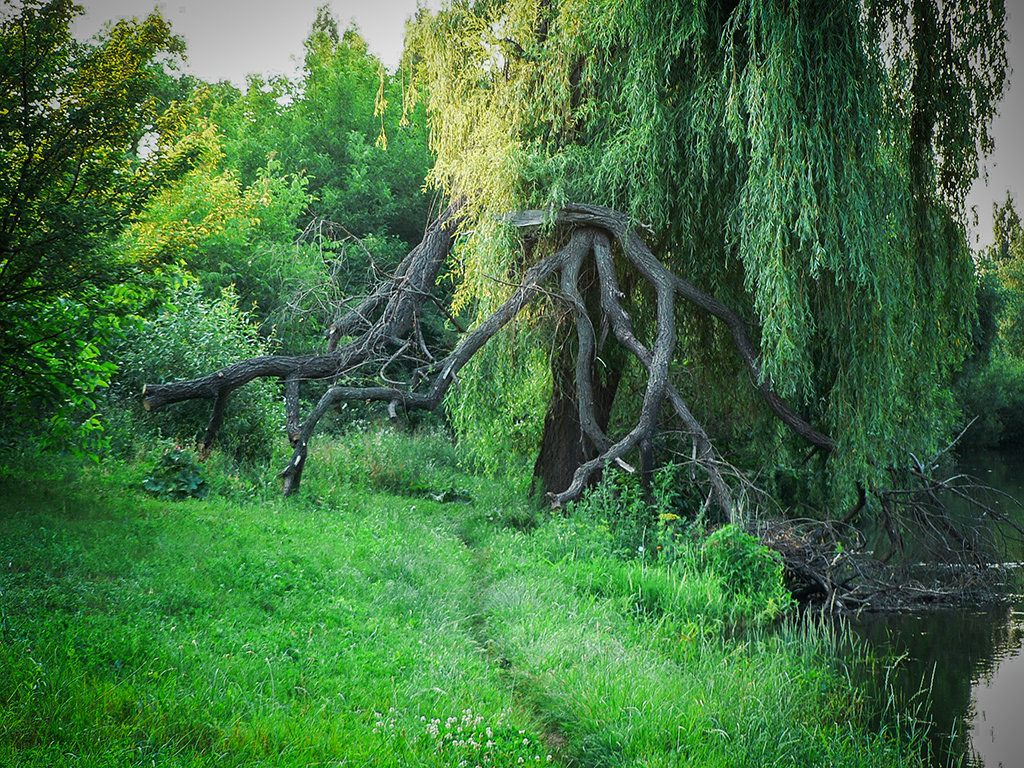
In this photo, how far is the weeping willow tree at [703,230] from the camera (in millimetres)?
8281

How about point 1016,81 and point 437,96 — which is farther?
point 437,96

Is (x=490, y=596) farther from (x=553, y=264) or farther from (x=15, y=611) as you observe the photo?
(x=553, y=264)

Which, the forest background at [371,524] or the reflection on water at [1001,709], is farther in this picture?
the reflection on water at [1001,709]

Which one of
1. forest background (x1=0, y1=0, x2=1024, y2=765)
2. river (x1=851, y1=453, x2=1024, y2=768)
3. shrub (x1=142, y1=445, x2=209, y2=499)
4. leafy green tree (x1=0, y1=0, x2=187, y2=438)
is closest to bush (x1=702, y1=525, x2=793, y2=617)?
forest background (x1=0, y1=0, x2=1024, y2=765)

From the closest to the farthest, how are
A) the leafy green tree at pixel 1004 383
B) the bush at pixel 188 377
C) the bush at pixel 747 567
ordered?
the bush at pixel 747 567 < the bush at pixel 188 377 < the leafy green tree at pixel 1004 383

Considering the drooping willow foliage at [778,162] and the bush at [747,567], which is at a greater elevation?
the drooping willow foliage at [778,162]

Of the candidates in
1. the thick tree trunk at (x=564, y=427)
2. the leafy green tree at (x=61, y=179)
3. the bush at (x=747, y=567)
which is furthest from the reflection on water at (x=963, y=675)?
the leafy green tree at (x=61, y=179)

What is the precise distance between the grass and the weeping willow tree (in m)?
1.95

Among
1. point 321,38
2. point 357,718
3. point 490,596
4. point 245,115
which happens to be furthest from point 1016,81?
point 321,38

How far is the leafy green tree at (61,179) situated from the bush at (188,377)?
445 centimetres

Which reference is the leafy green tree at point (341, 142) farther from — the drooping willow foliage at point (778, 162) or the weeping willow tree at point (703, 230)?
the drooping willow foliage at point (778, 162)

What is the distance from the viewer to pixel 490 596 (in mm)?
7359

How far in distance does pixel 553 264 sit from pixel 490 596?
4778mm

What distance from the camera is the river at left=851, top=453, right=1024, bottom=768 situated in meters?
5.85
